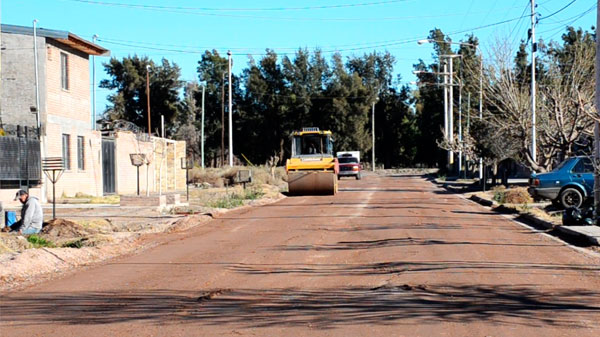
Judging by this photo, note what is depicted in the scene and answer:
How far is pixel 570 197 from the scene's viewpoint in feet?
79.8

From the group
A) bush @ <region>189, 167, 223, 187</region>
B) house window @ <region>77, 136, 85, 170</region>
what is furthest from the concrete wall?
bush @ <region>189, 167, 223, 187</region>

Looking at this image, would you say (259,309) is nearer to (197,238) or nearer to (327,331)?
(327,331)

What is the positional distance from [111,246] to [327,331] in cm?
879

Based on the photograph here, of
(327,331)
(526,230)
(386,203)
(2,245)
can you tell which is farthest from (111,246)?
(386,203)

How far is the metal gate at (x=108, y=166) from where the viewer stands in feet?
116

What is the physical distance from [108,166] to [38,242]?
68.8 ft

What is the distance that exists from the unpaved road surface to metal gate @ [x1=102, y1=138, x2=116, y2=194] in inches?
742

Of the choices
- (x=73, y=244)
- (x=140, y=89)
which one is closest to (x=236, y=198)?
(x=73, y=244)

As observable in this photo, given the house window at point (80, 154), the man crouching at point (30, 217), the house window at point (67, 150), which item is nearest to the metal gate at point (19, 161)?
the house window at point (67, 150)

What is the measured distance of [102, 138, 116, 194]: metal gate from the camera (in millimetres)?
35312

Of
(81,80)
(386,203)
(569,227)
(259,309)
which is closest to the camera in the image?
(259,309)

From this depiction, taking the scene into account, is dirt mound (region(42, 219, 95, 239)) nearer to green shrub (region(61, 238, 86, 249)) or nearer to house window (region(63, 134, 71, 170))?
green shrub (region(61, 238, 86, 249))

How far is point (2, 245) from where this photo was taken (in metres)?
13.8

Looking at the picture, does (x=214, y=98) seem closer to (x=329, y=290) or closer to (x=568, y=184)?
(x=568, y=184)
